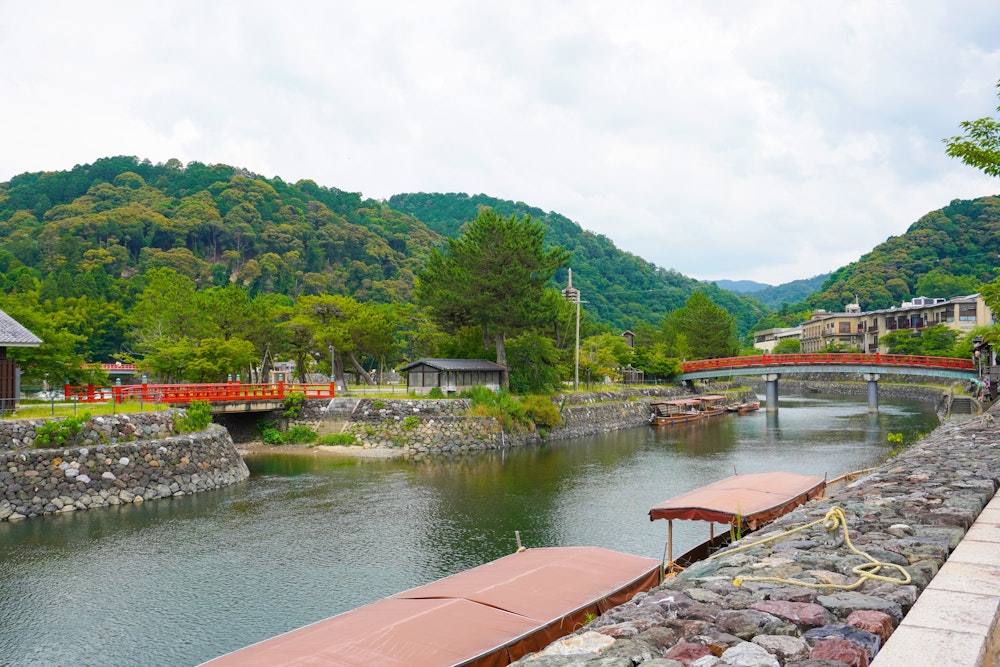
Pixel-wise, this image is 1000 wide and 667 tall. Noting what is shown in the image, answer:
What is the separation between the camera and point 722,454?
35375 millimetres

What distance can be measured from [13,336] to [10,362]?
1063mm

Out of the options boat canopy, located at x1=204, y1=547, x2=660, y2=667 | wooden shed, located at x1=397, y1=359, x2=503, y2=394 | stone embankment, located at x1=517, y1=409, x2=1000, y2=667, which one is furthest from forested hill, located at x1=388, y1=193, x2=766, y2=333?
stone embankment, located at x1=517, y1=409, x2=1000, y2=667

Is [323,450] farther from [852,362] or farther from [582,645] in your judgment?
[852,362]

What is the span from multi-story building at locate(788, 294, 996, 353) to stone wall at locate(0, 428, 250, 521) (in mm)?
74345

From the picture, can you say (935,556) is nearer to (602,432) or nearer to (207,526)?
(207,526)

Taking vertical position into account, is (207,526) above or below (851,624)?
below

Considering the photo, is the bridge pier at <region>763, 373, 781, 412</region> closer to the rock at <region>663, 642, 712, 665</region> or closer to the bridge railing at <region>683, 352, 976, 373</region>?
the bridge railing at <region>683, 352, 976, 373</region>

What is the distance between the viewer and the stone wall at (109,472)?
20.6m

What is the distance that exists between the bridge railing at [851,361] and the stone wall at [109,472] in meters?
49.8

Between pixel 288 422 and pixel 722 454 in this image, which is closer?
pixel 722 454

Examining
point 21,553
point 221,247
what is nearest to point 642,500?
point 21,553

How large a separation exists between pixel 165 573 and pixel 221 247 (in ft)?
350

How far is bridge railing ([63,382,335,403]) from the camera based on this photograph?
28.2 m

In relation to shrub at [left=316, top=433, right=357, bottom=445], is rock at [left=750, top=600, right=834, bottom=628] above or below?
above
